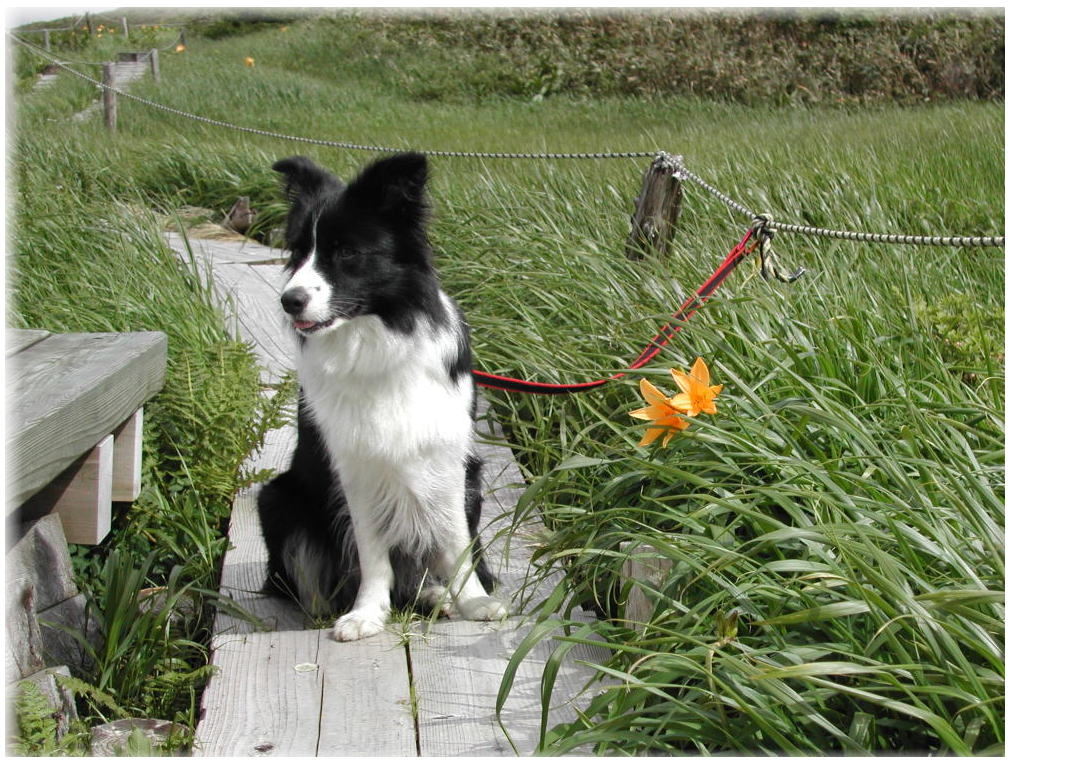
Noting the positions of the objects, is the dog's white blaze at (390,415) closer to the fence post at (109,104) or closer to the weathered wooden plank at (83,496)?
the weathered wooden plank at (83,496)

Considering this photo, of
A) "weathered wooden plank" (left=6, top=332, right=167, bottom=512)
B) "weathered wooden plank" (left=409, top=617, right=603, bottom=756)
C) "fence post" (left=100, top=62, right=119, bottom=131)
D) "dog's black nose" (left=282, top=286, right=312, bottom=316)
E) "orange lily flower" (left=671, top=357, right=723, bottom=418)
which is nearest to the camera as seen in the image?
"weathered wooden plank" (left=409, top=617, right=603, bottom=756)

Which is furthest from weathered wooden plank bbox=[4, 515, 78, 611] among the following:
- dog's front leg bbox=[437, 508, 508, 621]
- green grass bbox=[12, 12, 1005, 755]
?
green grass bbox=[12, 12, 1005, 755]

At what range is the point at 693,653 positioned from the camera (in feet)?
6.07

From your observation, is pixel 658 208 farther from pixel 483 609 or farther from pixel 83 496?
pixel 83 496

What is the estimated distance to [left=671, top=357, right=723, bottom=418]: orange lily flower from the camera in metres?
2.20

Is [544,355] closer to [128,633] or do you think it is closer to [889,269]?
[889,269]

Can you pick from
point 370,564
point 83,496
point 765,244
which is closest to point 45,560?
point 83,496

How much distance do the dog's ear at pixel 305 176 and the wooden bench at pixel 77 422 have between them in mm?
771

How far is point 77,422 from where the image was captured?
2604mm

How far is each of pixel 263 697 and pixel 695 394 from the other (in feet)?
3.95

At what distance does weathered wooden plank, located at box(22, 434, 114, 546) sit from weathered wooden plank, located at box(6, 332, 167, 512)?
11 centimetres

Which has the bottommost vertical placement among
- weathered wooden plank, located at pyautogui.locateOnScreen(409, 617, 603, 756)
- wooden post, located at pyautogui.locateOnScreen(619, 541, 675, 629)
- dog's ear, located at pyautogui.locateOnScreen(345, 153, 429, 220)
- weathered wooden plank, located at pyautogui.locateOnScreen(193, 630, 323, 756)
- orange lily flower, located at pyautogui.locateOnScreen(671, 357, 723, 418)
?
weathered wooden plank, located at pyautogui.locateOnScreen(193, 630, 323, 756)

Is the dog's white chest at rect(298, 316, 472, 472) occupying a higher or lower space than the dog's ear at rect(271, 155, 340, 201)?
lower

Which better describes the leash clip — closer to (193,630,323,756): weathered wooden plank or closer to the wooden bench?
(193,630,323,756): weathered wooden plank
